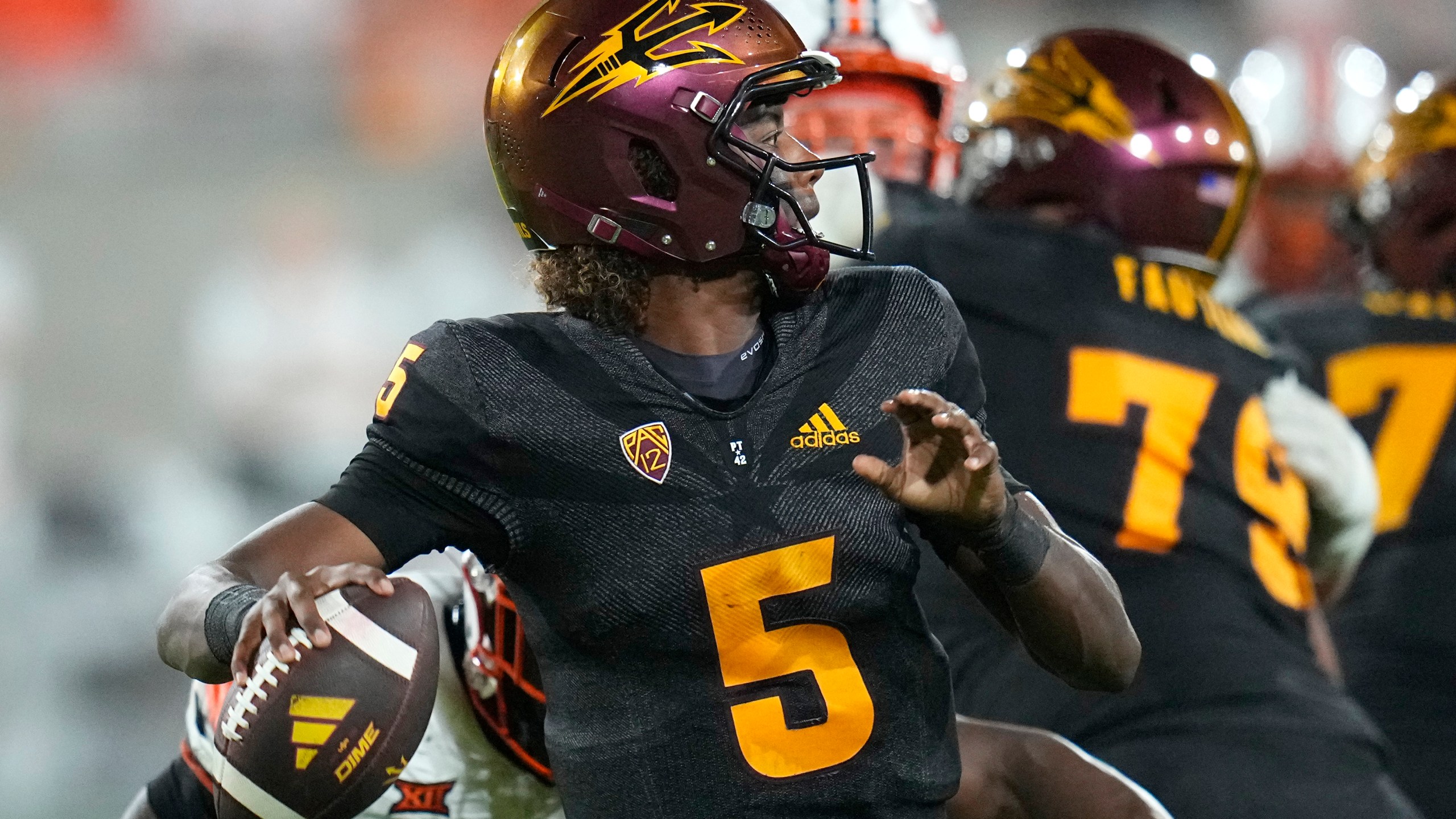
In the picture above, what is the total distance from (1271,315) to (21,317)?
17.4ft

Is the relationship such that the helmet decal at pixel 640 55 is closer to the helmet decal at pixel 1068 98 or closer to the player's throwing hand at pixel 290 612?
the player's throwing hand at pixel 290 612

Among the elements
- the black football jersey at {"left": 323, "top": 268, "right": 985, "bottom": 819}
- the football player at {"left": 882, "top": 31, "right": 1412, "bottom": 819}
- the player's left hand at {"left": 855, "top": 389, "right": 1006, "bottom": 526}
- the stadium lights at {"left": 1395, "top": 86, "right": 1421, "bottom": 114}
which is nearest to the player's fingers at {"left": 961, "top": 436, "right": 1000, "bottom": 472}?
the player's left hand at {"left": 855, "top": 389, "right": 1006, "bottom": 526}

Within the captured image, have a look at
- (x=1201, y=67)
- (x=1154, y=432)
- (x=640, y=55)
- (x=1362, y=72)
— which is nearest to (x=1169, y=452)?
(x=1154, y=432)

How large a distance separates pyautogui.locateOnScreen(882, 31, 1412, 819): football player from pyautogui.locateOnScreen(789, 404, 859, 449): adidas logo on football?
0.95 m

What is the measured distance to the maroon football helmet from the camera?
207 cm

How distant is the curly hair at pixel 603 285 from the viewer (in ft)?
7.01

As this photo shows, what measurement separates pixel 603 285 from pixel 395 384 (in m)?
0.32

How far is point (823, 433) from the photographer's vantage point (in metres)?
Answer: 2.05

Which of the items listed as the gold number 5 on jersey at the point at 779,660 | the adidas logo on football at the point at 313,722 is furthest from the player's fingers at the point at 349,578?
the gold number 5 on jersey at the point at 779,660

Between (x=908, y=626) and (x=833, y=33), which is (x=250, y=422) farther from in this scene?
(x=908, y=626)

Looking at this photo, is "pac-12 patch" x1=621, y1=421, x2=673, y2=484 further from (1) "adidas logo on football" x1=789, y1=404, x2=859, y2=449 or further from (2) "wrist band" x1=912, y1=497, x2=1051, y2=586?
(2) "wrist band" x1=912, y1=497, x2=1051, y2=586

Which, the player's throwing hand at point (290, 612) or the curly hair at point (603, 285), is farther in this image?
the curly hair at point (603, 285)

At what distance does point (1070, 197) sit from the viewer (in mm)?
3340

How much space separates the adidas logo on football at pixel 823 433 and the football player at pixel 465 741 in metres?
0.63
